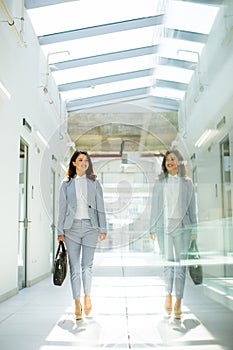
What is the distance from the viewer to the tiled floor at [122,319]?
2.17 meters

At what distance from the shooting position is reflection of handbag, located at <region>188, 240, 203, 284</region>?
236cm

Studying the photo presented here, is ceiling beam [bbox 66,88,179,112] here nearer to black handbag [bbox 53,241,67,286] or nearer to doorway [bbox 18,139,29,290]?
black handbag [bbox 53,241,67,286]

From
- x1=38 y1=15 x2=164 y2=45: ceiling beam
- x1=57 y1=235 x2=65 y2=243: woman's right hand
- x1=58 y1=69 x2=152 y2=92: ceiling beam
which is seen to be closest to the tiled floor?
x1=57 y1=235 x2=65 y2=243: woman's right hand

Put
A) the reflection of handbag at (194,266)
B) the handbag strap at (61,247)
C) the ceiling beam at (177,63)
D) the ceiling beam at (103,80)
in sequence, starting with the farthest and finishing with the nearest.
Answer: the ceiling beam at (103,80) → the handbag strap at (61,247) → the ceiling beam at (177,63) → the reflection of handbag at (194,266)

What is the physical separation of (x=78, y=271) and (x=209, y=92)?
1370 mm

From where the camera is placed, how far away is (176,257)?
2400mm

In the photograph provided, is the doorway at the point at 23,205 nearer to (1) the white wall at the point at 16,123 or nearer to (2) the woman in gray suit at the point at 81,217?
(1) the white wall at the point at 16,123

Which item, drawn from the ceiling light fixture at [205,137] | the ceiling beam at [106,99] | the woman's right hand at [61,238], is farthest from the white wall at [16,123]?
the ceiling light fixture at [205,137]

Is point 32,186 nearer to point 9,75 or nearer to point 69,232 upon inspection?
point 9,75

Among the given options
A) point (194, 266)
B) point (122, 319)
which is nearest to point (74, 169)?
point (194, 266)

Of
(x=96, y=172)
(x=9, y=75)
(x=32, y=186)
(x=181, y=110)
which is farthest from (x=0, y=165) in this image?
(x=181, y=110)

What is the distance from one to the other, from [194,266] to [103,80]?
1.74 m

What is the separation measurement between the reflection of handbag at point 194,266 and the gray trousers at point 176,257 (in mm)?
31

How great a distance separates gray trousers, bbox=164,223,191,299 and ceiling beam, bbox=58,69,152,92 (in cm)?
112
